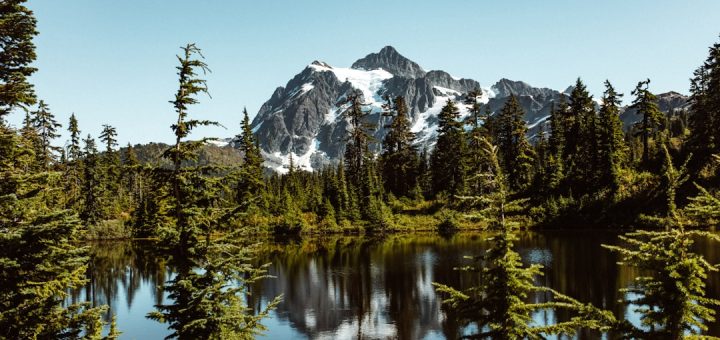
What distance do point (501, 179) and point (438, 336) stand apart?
19242mm

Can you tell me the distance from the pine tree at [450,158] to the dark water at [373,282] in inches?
624

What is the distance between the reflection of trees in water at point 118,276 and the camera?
43.9 metres

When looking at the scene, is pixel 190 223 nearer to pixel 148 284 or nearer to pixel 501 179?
pixel 501 179

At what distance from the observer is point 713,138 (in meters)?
64.8

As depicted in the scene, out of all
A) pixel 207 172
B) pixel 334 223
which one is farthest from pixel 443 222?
pixel 207 172

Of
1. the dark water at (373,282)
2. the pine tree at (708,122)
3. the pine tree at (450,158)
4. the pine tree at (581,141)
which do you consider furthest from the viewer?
the pine tree at (450,158)

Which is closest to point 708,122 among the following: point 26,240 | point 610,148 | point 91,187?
point 610,148

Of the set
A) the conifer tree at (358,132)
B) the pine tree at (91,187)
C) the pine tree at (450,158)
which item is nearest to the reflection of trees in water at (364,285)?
the pine tree at (450,158)

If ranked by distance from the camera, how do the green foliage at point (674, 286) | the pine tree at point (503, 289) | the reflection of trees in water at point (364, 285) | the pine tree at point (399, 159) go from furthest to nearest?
1. the pine tree at point (399, 159)
2. the reflection of trees in water at point (364, 285)
3. the pine tree at point (503, 289)
4. the green foliage at point (674, 286)

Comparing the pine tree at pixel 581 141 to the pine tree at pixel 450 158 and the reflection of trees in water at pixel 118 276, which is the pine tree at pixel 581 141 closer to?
the pine tree at pixel 450 158

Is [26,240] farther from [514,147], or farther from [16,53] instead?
[514,147]

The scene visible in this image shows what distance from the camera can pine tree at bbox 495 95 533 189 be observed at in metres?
85.1

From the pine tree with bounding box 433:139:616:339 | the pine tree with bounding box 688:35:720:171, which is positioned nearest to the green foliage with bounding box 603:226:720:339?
the pine tree with bounding box 433:139:616:339

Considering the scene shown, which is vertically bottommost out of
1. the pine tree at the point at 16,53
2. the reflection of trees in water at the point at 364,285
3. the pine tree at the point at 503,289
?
the reflection of trees in water at the point at 364,285
